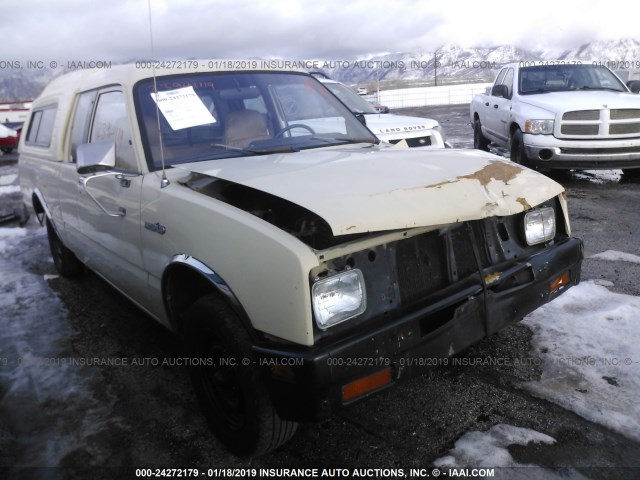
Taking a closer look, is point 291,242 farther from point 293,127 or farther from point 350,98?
point 350,98

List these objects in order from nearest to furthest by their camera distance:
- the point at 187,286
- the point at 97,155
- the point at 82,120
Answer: the point at 187,286 < the point at 97,155 < the point at 82,120

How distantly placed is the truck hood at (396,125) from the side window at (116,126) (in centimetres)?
364

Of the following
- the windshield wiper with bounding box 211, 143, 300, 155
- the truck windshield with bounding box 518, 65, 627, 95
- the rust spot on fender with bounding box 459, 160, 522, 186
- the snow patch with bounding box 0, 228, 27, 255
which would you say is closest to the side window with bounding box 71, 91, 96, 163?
the windshield wiper with bounding box 211, 143, 300, 155

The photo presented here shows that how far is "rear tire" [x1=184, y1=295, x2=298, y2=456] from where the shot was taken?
2.14 metres

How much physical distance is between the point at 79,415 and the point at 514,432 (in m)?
2.32

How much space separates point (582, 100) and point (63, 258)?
729 centimetres

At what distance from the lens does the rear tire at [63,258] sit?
16.6ft

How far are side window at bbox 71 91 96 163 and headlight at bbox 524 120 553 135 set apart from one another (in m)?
6.22

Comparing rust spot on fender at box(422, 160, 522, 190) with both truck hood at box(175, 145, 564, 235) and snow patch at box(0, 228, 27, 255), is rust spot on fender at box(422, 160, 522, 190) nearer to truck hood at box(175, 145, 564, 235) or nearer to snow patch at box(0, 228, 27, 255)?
truck hood at box(175, 145, 564, 235)

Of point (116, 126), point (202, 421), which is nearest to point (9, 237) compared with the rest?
point (116, 126)

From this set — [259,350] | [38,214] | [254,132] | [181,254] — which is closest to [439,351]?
[259,350]

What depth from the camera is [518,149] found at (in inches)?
321

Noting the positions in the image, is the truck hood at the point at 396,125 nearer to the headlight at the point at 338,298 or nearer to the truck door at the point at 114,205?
the truck door at the point at 114,205

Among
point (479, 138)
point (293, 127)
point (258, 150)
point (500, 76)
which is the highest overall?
point (500, 76)
